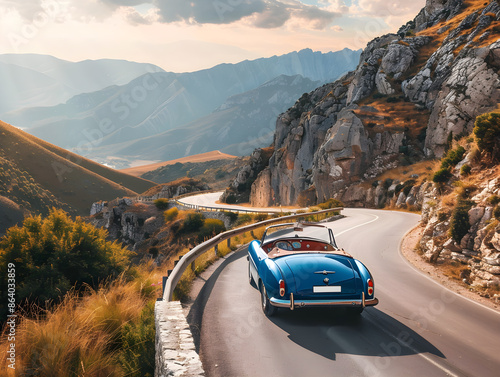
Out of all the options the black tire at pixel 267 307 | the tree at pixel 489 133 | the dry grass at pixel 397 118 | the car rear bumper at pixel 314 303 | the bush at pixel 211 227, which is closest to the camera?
the car rear bumper at pixel 314 303

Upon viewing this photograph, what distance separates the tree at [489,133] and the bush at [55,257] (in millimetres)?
12300

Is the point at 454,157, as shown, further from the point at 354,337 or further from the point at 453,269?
the point at 354,337

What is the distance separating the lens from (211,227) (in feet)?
136

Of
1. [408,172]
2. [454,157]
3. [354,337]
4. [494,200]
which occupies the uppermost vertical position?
[454,157]

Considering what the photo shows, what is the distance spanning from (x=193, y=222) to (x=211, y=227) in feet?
12.7

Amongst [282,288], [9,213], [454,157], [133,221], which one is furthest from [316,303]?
[9,213]

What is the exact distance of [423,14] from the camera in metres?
87.2

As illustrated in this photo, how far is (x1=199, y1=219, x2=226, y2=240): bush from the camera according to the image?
132 ft

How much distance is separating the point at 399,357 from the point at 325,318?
68.4 inches

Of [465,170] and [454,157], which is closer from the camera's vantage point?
[465,170]

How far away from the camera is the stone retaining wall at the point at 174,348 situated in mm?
3407

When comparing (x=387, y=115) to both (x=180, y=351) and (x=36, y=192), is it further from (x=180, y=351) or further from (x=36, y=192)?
(x=36, y=192)

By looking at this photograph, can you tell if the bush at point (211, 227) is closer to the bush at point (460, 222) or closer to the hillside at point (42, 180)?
the bush at point (460, 222)

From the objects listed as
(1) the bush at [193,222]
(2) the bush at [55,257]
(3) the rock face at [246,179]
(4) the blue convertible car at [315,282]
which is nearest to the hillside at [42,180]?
(3) the rock face at [246,179]
